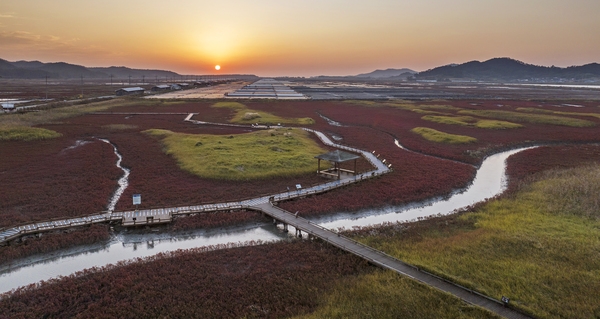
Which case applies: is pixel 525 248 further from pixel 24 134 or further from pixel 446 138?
pixel 24 134

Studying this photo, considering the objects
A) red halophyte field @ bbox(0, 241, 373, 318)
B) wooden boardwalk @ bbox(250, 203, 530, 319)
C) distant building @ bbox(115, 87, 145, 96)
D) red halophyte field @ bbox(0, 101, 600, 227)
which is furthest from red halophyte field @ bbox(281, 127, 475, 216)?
distant building @ bbox(115, 87, 145, 96)

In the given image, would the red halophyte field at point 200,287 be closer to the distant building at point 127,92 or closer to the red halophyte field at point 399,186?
the red halophyte field at point 399,186

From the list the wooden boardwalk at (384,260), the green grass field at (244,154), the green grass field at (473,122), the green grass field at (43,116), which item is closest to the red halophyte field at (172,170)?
the green grass field at (244,154)

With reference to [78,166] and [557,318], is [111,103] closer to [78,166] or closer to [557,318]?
[78,166]

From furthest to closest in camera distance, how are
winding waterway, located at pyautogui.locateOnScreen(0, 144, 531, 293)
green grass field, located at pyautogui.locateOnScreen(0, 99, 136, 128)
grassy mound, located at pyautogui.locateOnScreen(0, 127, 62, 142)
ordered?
green grass field, located at pyautogui.locateOnScreen(0, 99, 136, 128)
grassy mound, located at pyautogui.locateOnScreen(0, 127, 62, 142)
winding waterway, located at pyautogui.locateOnScreen(0, 144, 531, 293)

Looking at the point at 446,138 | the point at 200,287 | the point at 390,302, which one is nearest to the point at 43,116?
the point at 200,287

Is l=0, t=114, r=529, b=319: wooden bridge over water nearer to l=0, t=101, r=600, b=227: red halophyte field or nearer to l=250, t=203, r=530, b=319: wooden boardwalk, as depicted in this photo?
l=250, t=203, r=530, b=319: wooden boardwalk
